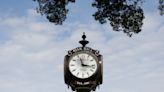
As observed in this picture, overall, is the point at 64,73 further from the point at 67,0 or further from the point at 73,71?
the point at 67,0

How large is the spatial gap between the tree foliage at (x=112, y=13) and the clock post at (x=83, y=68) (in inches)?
32.9

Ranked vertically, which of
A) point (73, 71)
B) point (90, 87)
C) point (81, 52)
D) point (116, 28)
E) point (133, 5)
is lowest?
point (90, 87)

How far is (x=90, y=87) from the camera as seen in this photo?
6.21 meters

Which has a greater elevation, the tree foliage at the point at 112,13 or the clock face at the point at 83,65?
the tree foliage at the point at 112,13

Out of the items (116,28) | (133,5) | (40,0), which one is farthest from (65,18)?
(133,5)

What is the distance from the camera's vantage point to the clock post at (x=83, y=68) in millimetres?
6211

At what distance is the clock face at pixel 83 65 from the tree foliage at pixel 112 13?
36.9 inches

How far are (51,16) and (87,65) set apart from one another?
1545 millimetres

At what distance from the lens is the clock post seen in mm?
6211

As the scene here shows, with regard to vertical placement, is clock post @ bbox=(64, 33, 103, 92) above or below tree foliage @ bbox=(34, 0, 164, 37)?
below

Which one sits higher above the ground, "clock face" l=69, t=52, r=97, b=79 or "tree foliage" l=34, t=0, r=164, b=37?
"tree foliage" l=34, t=0, r=164, b=37

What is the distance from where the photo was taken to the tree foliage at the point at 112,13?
656 cm

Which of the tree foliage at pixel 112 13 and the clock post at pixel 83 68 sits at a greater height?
A: the tree foliage at pixel 112 13

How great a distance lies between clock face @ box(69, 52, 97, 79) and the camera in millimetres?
6273
